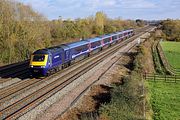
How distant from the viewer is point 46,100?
22.0 meters

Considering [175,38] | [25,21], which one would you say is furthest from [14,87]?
[175,38]

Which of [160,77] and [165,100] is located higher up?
[160,77]

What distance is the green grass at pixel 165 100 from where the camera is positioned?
2230 cm

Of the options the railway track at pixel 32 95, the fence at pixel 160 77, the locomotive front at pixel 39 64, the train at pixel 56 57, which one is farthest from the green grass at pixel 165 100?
the locomotive front at pixel 39 64

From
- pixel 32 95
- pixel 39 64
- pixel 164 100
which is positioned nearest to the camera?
pixel 32 95

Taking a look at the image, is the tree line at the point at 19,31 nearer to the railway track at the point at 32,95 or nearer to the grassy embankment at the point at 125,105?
the railway track at the point at 32,95

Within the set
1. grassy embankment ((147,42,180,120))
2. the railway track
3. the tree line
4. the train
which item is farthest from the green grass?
the tree line

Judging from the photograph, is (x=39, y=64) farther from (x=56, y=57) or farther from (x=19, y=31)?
(x=19, y=31)

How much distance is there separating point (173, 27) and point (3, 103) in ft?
360

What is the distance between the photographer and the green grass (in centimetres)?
2230

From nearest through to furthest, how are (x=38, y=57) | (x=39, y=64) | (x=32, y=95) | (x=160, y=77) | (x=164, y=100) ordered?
(x=32, y=95)
(x=164, y=100)
(x=39, y=64)
(x=38, y=57)
(x=160, y=77)

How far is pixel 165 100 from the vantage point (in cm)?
2680

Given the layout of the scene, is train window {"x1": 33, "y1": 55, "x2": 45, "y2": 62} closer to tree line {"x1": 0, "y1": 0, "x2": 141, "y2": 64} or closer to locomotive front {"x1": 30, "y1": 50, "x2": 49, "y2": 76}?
locomotive front {"x1": 30, "y1": 50, "x2": 49, "y2": 76}

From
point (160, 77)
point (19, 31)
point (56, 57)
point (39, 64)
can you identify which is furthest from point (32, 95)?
point (19, 31)
